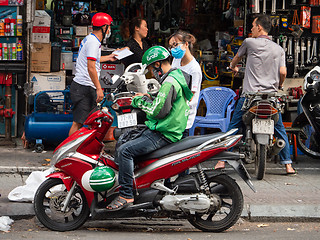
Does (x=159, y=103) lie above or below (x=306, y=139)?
above

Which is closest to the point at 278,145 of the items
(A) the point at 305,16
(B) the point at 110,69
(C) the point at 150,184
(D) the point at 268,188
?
(D) the point at 268,188

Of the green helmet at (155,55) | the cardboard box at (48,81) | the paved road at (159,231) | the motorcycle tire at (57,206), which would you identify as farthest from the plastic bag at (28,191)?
the cardboard box at (48,81)

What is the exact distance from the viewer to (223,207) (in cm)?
636

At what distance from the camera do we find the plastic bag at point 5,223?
6336 millimetres

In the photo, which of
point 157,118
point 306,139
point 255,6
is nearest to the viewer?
point 157,118

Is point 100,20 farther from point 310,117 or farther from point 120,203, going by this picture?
→ point 310,117

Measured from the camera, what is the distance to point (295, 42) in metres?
11.4

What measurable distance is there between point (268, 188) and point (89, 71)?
281 cm

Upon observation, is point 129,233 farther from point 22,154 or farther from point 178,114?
point 22,154

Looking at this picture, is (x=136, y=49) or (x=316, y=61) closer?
(x=136, y=49)

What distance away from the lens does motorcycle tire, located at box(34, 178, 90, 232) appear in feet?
20.5

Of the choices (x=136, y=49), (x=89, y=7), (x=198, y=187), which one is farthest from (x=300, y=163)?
(x=89, y=7)

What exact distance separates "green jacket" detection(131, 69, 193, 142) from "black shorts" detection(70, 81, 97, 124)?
2.67 metres

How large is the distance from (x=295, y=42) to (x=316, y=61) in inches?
20.8
